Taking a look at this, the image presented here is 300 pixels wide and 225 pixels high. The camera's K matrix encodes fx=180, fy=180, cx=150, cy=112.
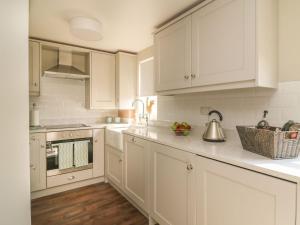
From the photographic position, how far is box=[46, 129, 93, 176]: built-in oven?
233 cm

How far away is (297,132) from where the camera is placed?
0.94 m

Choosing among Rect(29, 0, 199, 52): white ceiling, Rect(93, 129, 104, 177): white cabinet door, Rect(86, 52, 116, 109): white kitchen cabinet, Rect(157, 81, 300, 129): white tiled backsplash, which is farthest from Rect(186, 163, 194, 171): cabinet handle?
Rect(86, 52, 116, 109): white kitchen cabinet

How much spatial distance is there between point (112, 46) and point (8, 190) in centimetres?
260

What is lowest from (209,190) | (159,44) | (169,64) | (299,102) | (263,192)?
(209,190)

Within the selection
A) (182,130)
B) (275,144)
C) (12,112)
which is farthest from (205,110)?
(12,112)

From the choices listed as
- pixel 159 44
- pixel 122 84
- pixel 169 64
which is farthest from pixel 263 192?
pixel 122 84

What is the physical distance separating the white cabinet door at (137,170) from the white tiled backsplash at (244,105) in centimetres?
64

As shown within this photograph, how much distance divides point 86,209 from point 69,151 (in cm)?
79

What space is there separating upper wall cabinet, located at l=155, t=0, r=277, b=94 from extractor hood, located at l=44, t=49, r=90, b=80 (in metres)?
1.55

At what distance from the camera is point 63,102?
286 centimetres

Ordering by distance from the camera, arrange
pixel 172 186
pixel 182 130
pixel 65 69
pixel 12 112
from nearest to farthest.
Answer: pixel 12 112, pixel 172 186, pixel 182 130, pixel 65 69

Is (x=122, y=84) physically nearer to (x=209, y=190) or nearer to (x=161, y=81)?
(x=161, y=81)

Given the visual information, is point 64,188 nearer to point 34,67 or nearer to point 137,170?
point 137,170

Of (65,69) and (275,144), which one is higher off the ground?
(65,69)
